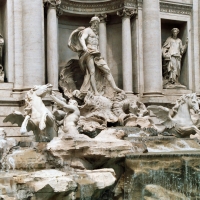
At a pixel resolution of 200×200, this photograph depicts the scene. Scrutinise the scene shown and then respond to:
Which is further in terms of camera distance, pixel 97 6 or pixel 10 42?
pixel 97 6

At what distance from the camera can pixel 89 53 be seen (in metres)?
15.2

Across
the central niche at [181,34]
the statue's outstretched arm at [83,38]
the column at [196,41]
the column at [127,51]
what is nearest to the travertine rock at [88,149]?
the statue's outstretched arm at [83,38]

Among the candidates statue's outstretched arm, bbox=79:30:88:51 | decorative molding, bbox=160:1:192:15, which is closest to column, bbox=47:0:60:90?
statue's outstretched arm, bbox=79:30:88:51

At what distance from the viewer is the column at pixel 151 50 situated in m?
16.5

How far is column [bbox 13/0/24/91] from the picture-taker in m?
14.5

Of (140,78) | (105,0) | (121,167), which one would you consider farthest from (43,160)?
(105,0)

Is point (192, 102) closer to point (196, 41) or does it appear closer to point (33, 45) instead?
point (196, 41)

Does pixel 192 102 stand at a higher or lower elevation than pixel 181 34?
lower

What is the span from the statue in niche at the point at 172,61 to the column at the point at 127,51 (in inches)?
76.4

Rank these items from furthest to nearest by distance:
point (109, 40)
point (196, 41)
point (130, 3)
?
point (196, 41) → point (109, 40) → point (130, 3)

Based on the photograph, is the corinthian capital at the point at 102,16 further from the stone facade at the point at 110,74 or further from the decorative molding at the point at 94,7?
the decorative molding at the point at 94,7

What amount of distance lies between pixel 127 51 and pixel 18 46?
4.24m

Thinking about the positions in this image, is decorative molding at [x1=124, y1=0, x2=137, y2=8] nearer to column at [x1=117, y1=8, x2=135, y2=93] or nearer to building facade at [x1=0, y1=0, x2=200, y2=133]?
building facade at [x1=0, y1=0, x2=200, y2=133]

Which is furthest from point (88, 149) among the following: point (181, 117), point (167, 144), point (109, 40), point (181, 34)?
point (181, 34)
